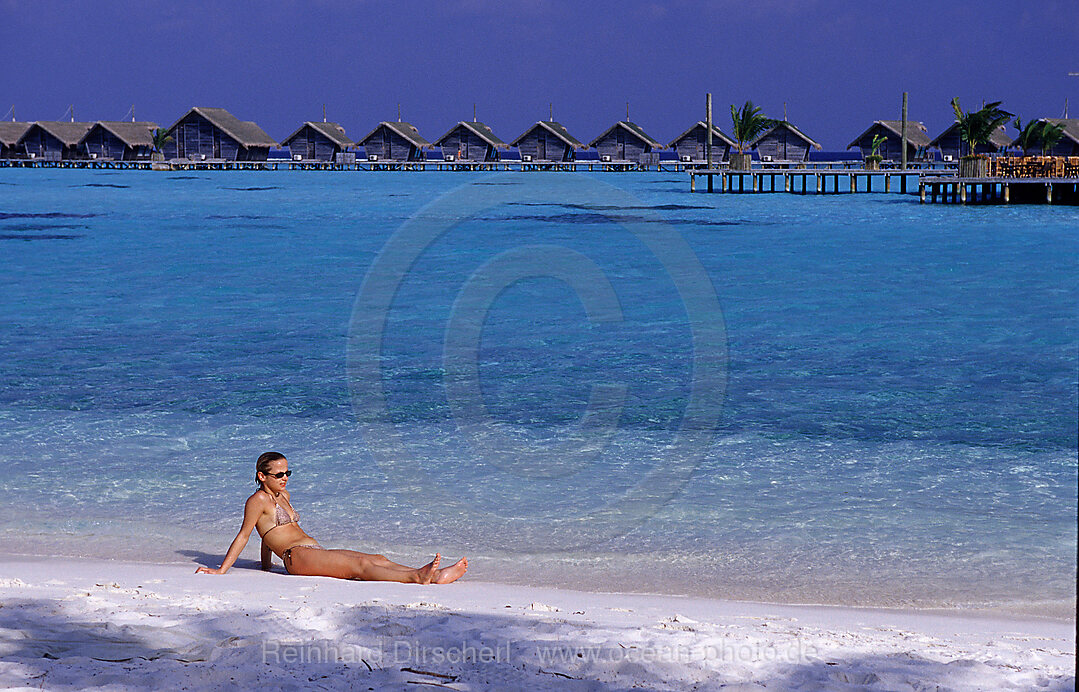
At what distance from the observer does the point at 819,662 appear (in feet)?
14.1

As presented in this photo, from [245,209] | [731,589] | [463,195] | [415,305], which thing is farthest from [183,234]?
[731,589]

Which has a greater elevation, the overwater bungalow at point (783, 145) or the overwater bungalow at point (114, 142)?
the overwater bungalow at point (114, 142)

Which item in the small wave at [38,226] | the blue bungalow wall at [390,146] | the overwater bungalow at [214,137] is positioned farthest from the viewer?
the blue bungalow wall at [390,146]

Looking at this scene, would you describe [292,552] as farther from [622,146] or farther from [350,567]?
[622,146]

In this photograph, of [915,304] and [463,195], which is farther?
[463,195]

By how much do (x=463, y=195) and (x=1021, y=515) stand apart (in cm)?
5898

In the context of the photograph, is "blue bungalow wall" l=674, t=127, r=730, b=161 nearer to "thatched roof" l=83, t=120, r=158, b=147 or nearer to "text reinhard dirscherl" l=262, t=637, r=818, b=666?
"thatched roof" l=83, t=120, r=158, b=147

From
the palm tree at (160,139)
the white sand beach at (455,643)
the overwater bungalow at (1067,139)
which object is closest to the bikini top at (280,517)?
the white sand beach at (455,643)

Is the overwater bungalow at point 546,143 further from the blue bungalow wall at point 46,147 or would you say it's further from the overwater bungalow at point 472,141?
the blue bungalow wall at point 46,147

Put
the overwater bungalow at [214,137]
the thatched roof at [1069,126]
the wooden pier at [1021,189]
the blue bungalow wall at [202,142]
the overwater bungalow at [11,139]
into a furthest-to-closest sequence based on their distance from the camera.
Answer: the overwater bungalow at [11,139]
the blue bungalow wall at [202,142]
the overwater bungalow at [214,137]
the thatched roof at [1069,126]
the wooden pier at [1021,189]

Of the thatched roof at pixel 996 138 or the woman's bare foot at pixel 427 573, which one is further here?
the thatched roof at pixel 996 138

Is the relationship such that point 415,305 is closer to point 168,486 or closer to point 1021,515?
point 168,486

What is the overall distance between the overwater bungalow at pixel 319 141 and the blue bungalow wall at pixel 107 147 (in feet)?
38.3

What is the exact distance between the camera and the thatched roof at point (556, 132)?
83938mm
